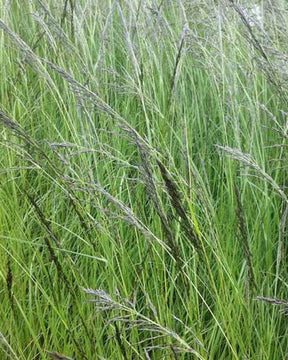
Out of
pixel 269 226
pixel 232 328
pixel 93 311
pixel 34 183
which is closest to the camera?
pixel 232 328

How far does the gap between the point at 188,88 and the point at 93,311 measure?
1347mm

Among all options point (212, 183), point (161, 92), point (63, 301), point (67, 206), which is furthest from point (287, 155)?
point (63, 301)

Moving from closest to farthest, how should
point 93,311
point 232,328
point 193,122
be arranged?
point 232,328 < point 93,311 < point 193,122

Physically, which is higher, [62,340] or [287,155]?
[287,155]

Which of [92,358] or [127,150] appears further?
[127,150]

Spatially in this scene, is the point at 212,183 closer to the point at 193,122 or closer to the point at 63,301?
the point at 193,122

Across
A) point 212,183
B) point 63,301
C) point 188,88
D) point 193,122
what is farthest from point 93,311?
point 188,88

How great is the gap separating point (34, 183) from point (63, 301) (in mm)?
608

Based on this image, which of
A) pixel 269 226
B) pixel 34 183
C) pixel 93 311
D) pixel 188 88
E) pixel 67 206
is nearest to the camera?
pixel 93 311

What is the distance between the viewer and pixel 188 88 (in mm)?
2830

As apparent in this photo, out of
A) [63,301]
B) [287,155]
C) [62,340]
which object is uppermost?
[287,155]

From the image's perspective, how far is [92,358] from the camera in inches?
67.3

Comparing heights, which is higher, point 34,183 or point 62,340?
point 34,183

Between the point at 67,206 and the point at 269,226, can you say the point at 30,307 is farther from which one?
the point at 269,226
